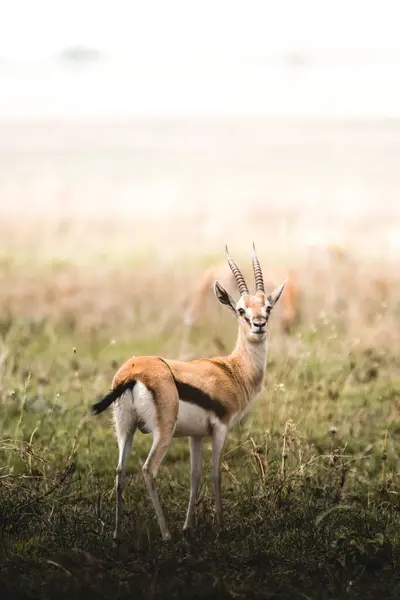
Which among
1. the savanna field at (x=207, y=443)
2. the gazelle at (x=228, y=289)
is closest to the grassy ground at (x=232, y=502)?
the savanna field at (x=207, y=443)

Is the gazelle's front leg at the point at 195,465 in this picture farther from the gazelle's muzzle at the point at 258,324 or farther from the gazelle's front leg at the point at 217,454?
the gazelle's muzzle at the point at 258,324

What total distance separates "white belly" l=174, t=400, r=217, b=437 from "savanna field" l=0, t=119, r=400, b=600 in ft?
1.92

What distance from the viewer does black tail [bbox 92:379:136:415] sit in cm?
621

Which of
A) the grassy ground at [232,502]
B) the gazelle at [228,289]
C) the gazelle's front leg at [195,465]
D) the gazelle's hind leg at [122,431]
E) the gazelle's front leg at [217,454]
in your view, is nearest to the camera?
the grassy ground at [232,502]

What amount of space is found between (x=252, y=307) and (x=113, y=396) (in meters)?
1.14

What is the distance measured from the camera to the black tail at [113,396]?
245 inches

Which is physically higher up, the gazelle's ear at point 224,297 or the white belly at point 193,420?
the gazelle's ear at point 224,297

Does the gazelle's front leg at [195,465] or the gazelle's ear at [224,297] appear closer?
the gazelle's front leg at [195,465]

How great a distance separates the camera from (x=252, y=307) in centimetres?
693

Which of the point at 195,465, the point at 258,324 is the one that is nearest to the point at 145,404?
the point at 195,465

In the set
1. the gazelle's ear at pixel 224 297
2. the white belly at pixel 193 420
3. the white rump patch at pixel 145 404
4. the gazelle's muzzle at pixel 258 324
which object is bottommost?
the white belly at pixel 193 420

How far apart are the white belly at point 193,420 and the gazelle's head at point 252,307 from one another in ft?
2.16

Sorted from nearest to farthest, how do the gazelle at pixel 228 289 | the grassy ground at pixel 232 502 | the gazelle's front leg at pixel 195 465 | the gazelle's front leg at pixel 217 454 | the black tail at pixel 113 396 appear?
the grassy ground at pixel 232 502 → the black tail at pixel 113 396 → the gazelle's front leg at pixel 217 454 → the gazelle's front leg at pixel 195 465 → the gazelle at pixel 228 289

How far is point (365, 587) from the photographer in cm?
576
